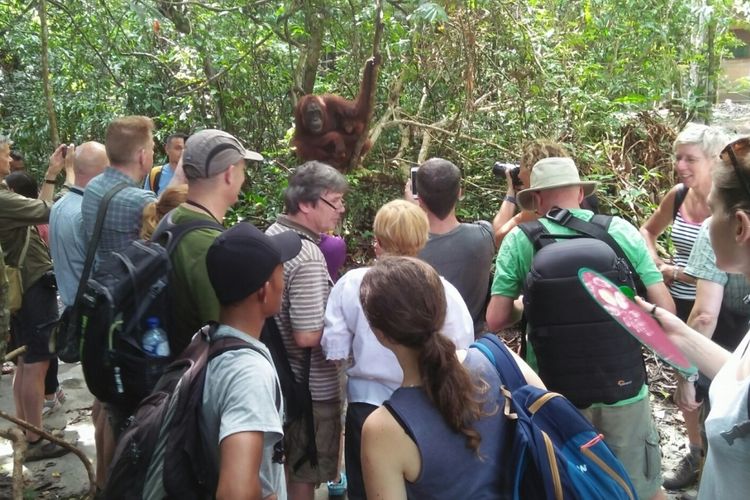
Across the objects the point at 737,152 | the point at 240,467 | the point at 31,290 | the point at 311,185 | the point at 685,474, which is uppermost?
the point at 737,152

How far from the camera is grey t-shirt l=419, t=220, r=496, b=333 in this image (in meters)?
3.06

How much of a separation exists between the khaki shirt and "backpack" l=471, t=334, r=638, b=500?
123 inches

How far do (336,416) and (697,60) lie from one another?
26.1ft

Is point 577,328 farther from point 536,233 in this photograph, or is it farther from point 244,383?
point 244,383

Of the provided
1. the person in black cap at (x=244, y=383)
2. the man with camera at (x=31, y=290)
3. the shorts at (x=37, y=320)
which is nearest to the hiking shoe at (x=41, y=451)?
the man with camera at (x=31, y=290)

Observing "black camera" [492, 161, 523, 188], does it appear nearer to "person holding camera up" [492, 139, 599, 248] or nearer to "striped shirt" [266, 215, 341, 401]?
"person holding camera up" [492, 139, 599, 248]

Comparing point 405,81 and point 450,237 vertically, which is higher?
point 405,81

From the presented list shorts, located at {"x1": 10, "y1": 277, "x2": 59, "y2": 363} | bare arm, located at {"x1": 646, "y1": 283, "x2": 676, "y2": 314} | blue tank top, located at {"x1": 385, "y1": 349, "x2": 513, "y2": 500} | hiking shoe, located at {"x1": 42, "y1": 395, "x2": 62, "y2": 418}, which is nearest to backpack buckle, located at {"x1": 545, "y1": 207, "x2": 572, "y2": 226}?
bare arm, located at {"x1": 646, "y1": 283, "x2": 676, "y2": 314}

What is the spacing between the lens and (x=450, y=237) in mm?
3074

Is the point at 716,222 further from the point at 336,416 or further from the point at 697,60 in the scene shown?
the point at 697,60

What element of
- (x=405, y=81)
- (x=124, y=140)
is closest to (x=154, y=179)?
(x=124, y=140)

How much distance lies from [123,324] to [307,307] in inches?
28.4

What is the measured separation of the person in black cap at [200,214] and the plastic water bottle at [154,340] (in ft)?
0.45

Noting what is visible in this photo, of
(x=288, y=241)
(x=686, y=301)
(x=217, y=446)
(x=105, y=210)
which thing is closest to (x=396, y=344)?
(x=217, y=446)
